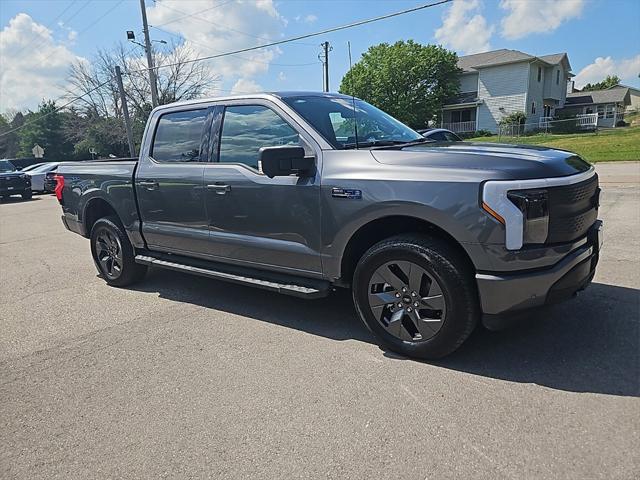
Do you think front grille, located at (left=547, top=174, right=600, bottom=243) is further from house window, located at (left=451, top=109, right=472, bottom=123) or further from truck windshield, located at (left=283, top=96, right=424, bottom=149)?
house window, located at (left=451, top=109, right=472, bottom=123)

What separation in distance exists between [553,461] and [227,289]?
12.3ft

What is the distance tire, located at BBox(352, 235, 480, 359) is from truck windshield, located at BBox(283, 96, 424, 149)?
3.25 ft

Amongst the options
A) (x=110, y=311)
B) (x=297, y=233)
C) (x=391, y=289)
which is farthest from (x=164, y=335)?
(x=391, y=289)

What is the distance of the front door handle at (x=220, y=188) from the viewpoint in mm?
4043

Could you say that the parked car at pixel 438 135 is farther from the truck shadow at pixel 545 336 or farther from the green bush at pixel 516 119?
the green bush at pixel 516 119

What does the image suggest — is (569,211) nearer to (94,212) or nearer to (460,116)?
(94,212)

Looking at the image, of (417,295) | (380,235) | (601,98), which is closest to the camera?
(417,295)

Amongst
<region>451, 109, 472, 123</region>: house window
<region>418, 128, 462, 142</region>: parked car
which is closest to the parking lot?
<region>418, 128, 462, 142</region>: parked car

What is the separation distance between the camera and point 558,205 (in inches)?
113

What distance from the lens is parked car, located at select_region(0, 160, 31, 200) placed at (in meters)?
18.5

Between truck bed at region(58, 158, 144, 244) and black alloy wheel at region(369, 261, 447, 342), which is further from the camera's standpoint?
truck bed at region(58, 158, 144, 244)

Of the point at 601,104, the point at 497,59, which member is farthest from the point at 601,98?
the point at 497,59

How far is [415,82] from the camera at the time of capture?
41.8 m

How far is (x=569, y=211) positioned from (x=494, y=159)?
23.0 inches
